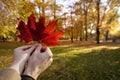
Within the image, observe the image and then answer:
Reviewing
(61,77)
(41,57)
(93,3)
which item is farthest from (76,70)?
(93,3)

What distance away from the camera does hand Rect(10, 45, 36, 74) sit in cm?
160

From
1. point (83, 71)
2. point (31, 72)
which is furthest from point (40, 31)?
point (83, 71)

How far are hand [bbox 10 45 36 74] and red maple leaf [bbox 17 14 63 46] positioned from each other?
92mm

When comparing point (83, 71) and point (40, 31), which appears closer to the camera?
point (40, 31)

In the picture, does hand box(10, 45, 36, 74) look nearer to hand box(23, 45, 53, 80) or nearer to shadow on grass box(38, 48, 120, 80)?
hand box(23, 45, 53, 80)

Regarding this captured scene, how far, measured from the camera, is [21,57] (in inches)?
65.1

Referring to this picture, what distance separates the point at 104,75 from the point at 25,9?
4.57m

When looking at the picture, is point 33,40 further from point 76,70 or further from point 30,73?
point 76,70

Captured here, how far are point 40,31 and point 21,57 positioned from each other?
0.24 m

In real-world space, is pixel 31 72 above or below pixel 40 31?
below

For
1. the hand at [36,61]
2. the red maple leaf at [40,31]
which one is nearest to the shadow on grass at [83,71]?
the hand at [36,61]

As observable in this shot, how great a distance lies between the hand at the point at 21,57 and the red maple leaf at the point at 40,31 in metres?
0.09

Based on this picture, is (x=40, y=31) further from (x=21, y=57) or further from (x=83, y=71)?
(x=83, y=71)

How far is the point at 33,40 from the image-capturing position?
66.4 inches
